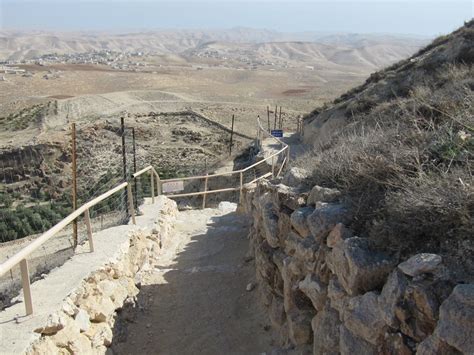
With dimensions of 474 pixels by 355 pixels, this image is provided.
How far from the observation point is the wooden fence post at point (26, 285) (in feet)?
15.2

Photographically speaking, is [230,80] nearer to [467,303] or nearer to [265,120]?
[265,120]

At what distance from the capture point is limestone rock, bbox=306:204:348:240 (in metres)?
4.74

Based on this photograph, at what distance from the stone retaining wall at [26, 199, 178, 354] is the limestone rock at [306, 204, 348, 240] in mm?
2689

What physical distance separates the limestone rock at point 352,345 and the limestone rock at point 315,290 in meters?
0.54

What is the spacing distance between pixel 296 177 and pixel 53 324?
3.56 m

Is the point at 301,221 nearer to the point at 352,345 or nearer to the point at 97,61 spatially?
the point at 352,345

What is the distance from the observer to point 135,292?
7.09 meters

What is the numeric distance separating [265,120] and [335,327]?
40300mm

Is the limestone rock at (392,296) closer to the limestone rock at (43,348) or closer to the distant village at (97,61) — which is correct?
the limestone rock at (43,348)

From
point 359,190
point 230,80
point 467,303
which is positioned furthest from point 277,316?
point 230,80

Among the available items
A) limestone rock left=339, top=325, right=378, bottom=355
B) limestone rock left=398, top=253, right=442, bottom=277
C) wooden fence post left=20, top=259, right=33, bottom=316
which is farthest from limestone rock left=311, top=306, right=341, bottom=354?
wooden fence post left=20, top=259, right=33, bottom=316

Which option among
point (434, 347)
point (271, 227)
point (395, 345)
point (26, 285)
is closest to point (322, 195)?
point (271, 227)

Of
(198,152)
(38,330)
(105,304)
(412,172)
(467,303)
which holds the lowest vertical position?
(198,152)

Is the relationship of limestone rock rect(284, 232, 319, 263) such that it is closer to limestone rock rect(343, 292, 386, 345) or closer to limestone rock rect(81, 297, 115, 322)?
limestone rock rect(343, 292, 386, 345)
